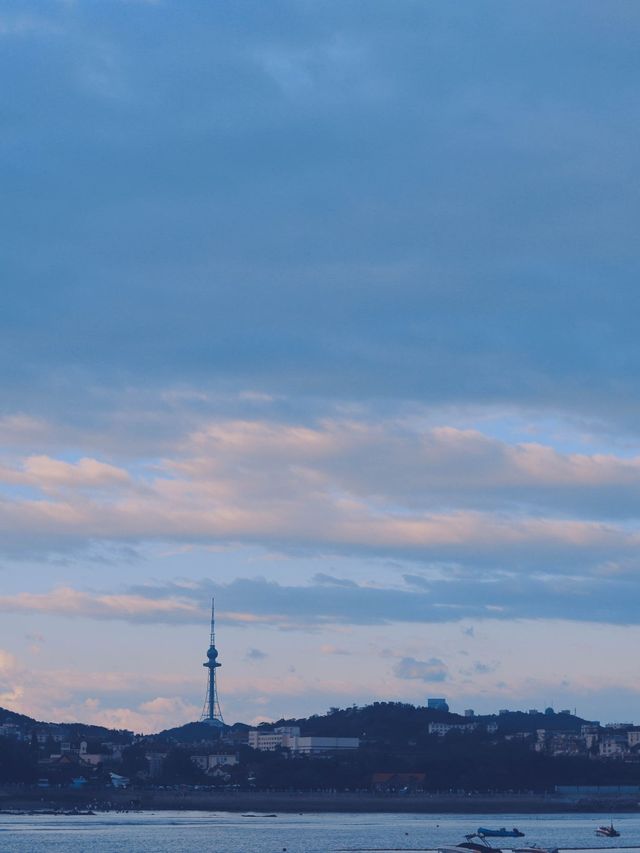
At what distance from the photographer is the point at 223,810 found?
186 meters

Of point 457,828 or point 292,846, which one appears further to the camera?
point 457,828

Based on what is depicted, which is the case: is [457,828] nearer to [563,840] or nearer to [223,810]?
[563,840]

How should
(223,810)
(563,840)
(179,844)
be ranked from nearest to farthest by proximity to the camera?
(179,844) < (563,840) < (223,810)

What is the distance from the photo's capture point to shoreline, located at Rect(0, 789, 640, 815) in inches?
7229

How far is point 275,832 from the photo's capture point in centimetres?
13375

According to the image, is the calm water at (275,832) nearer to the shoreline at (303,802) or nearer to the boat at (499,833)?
the boat at (499,833)

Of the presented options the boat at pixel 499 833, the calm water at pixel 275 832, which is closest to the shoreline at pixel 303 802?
the calm water at pixel 275 832

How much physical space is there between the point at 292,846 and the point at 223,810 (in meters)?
77.1

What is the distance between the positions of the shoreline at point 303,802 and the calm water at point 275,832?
7277mm

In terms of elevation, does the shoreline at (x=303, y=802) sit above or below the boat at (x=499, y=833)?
above

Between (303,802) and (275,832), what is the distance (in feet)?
181

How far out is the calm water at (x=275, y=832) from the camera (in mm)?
111125

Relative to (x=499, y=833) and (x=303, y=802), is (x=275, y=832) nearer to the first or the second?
(x=499, y=833)

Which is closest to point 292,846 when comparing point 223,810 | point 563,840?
point 563,840
